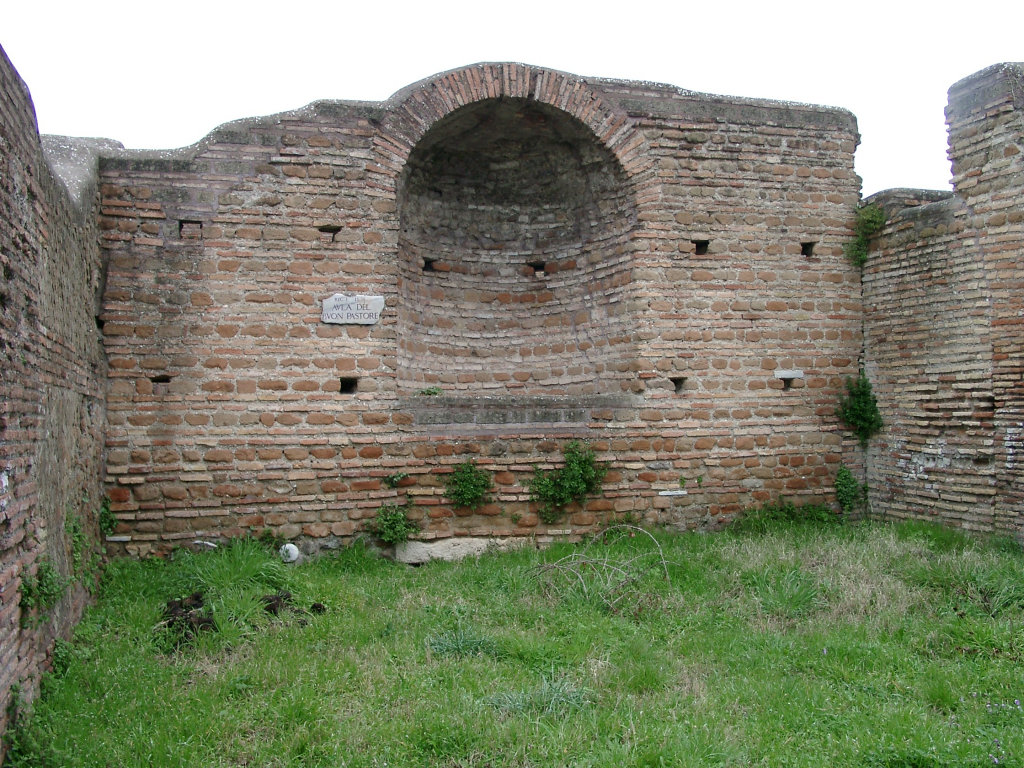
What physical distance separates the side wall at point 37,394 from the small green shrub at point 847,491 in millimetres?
7400

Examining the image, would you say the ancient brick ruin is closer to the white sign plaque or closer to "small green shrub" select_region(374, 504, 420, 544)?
the white sign plaque

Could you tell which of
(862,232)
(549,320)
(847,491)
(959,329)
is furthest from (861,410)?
(549,320)

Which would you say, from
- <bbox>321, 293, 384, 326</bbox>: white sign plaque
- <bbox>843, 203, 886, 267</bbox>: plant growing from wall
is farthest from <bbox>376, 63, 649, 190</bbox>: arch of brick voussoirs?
<bbox>843, 203, 886, 267</bbox>: plant growing from wall

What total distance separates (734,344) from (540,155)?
3286 mm

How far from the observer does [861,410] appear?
8133 millimetres

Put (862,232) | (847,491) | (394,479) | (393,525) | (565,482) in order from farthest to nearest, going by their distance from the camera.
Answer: (862,232), (847,491), (565,482), (394,479), (393,525)

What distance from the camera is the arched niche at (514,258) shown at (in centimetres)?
822

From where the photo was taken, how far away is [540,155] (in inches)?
346

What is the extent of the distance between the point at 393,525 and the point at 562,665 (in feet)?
9.70

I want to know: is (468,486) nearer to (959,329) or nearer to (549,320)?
(549,320)

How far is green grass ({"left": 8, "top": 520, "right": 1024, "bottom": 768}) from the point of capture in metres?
3.48

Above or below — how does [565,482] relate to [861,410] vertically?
below

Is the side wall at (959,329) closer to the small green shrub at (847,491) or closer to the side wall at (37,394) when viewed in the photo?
the small green shrub at (847,491)

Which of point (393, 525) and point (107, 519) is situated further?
point (393, 525)
